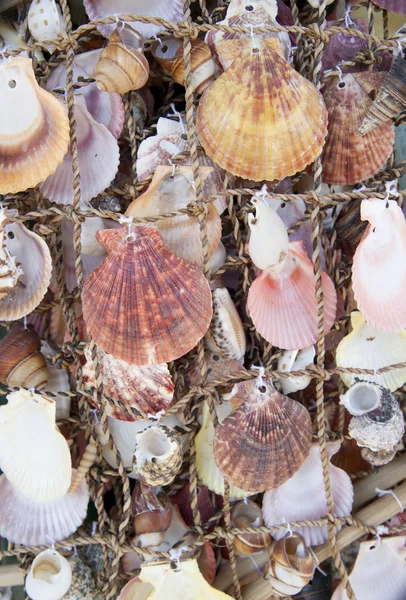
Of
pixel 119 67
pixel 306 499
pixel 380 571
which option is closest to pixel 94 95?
pixel 119 67

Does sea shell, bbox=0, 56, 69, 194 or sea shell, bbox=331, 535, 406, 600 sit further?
sea shell, bbox=331, 535, 406, 600

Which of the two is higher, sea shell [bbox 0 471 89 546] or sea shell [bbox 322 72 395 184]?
sea shell [bbox 322 72 395 184]

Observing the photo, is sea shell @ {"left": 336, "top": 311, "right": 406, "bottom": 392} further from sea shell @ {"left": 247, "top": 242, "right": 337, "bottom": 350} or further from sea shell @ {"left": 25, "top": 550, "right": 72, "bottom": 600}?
sea shell @ {"left": 25, "top": 550, "right": 72, "bottom": 600}

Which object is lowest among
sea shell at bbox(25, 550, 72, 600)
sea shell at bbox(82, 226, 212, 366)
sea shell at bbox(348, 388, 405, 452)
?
sea shell at bbox(25, 550, 72, 600)

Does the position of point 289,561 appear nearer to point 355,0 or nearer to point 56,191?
point 56,191

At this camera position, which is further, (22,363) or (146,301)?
(22,363)

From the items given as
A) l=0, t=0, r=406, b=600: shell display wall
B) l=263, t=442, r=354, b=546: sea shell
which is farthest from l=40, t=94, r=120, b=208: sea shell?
l=263, t=442, r=354, b=546: sea shell

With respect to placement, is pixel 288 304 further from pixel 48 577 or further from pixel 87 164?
pixel 48 577
